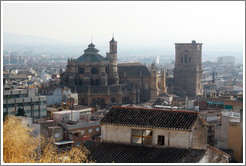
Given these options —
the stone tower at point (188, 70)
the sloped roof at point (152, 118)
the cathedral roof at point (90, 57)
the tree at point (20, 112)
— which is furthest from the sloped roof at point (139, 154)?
the stone tower at point (188, 70)

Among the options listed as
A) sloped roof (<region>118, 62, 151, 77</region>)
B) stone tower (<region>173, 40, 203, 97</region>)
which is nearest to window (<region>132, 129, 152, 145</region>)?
sloped roof (<region>118, 62, 151, 77</region>)

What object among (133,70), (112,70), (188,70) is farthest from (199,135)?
(188,70)

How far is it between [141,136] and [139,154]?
3.28 ft

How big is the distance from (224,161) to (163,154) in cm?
285

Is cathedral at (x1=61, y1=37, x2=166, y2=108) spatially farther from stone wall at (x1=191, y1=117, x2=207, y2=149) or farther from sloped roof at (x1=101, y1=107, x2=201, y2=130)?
stone wall at (x1=191, y1=117, x2=207, y2=149)

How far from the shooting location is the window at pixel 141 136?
1894 cm

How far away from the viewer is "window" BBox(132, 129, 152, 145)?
18938 mm

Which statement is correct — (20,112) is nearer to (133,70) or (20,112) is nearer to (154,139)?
(154,139)

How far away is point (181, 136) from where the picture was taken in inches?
717

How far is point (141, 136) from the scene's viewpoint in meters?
19.1

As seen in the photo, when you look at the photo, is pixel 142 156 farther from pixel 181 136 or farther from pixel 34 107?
pixel 34 107

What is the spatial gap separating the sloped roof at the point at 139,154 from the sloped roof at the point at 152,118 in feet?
2.96

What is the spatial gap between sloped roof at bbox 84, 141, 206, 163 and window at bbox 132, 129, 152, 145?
0.28 metres

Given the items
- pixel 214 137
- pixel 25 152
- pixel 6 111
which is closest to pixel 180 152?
pixel 25 152
